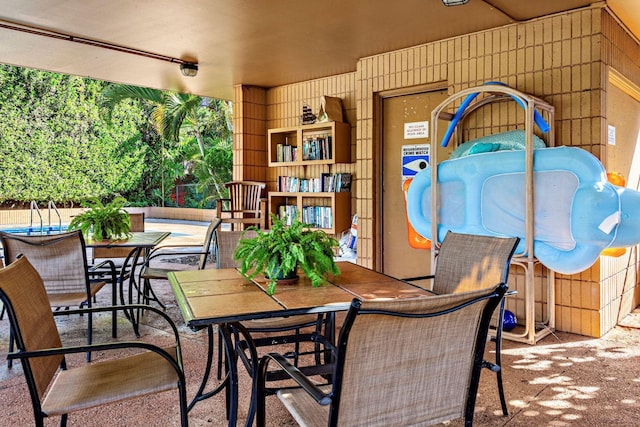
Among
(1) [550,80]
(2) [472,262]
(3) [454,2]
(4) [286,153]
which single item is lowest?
(2) [472,262]

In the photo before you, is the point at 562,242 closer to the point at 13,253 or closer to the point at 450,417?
the point at 450,417

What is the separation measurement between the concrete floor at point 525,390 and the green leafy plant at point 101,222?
0.77m

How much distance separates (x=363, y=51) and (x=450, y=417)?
431 cm

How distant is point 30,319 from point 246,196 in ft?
16.5

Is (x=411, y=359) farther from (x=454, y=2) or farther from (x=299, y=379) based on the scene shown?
(x=454, y=2)

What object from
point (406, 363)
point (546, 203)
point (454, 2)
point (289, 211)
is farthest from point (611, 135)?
point (289, 211)

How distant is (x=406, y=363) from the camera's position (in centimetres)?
136

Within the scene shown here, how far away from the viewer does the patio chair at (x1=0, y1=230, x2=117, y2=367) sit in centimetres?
316

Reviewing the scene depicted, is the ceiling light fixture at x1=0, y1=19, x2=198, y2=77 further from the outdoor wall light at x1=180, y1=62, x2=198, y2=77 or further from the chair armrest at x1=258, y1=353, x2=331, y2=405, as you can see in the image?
the chair armrest at x1=258, y1=353, x2=331, y2=405

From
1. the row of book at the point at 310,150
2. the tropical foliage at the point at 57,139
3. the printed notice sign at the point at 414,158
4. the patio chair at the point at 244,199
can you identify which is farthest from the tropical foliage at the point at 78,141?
the printed notice sign at the point at 414,158

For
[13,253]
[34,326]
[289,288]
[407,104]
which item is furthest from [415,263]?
[34,326]

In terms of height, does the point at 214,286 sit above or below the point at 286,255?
below

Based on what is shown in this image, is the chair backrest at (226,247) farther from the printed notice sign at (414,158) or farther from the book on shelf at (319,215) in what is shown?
the book on shelf at (319,215)

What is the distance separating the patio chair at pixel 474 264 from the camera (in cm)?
221
